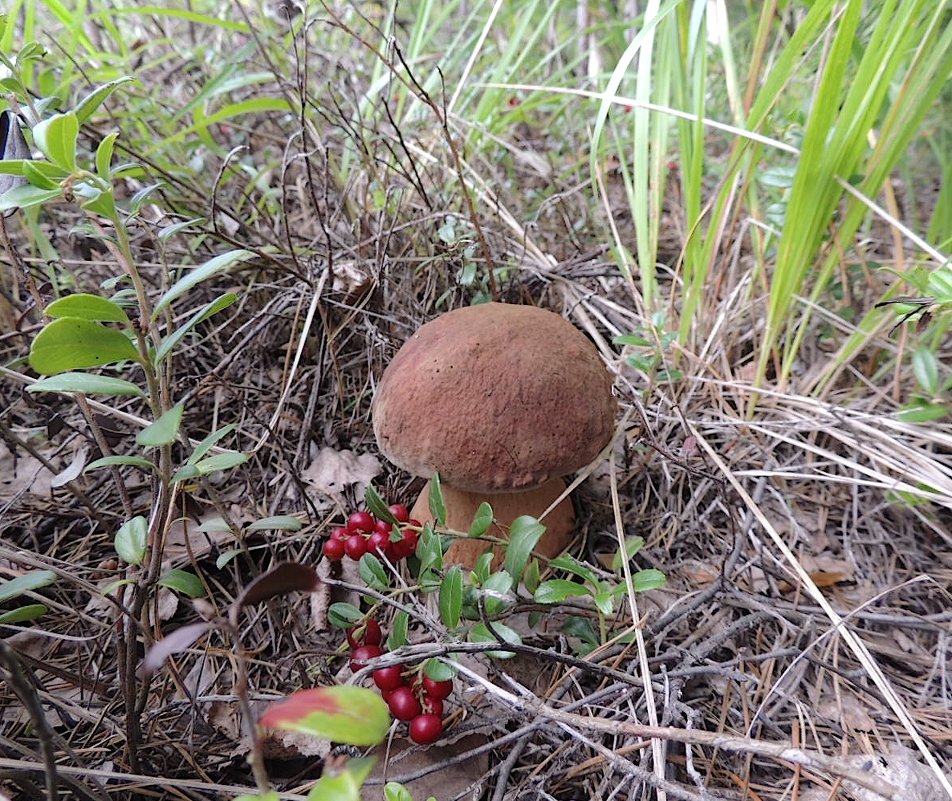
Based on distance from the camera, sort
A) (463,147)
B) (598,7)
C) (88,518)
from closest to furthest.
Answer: (88,518) → (463,147) → (598,7)

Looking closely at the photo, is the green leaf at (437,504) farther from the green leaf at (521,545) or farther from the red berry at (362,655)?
the red berry at (362,655)

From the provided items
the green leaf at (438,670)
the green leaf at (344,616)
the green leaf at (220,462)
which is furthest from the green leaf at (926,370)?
the green leaf at (220,462)

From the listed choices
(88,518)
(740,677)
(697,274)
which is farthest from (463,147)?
(740,677)

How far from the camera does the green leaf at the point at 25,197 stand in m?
0.75

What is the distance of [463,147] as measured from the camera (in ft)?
6.47

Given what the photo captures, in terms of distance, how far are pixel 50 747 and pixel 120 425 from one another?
1.01m

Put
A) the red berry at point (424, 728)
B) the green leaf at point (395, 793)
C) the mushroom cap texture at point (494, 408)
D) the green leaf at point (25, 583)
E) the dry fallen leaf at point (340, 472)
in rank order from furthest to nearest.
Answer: the dry fallen leaf at point (340, 472), the mushroom cap texture at point (494, 408), the red berry at point (424, 728), the green leaf at point (25, 583), the green leaf at point (395, 793)

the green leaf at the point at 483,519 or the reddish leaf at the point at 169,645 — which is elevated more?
the reddish leaf at the point at 169,645

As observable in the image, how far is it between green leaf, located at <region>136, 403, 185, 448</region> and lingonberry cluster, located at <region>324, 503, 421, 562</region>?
456mm

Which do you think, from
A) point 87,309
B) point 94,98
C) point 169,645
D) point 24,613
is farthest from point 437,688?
point 94,98

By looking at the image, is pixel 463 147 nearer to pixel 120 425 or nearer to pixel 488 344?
pixel 488 344

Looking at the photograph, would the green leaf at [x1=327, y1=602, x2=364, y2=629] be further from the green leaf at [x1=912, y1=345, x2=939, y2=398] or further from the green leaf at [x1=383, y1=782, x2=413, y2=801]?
the green leaf at [x1=912, y1=345, x2=939, y2=398]

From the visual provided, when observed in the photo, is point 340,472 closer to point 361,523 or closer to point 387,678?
point 361,523

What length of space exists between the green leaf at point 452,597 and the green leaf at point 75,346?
572 mm
